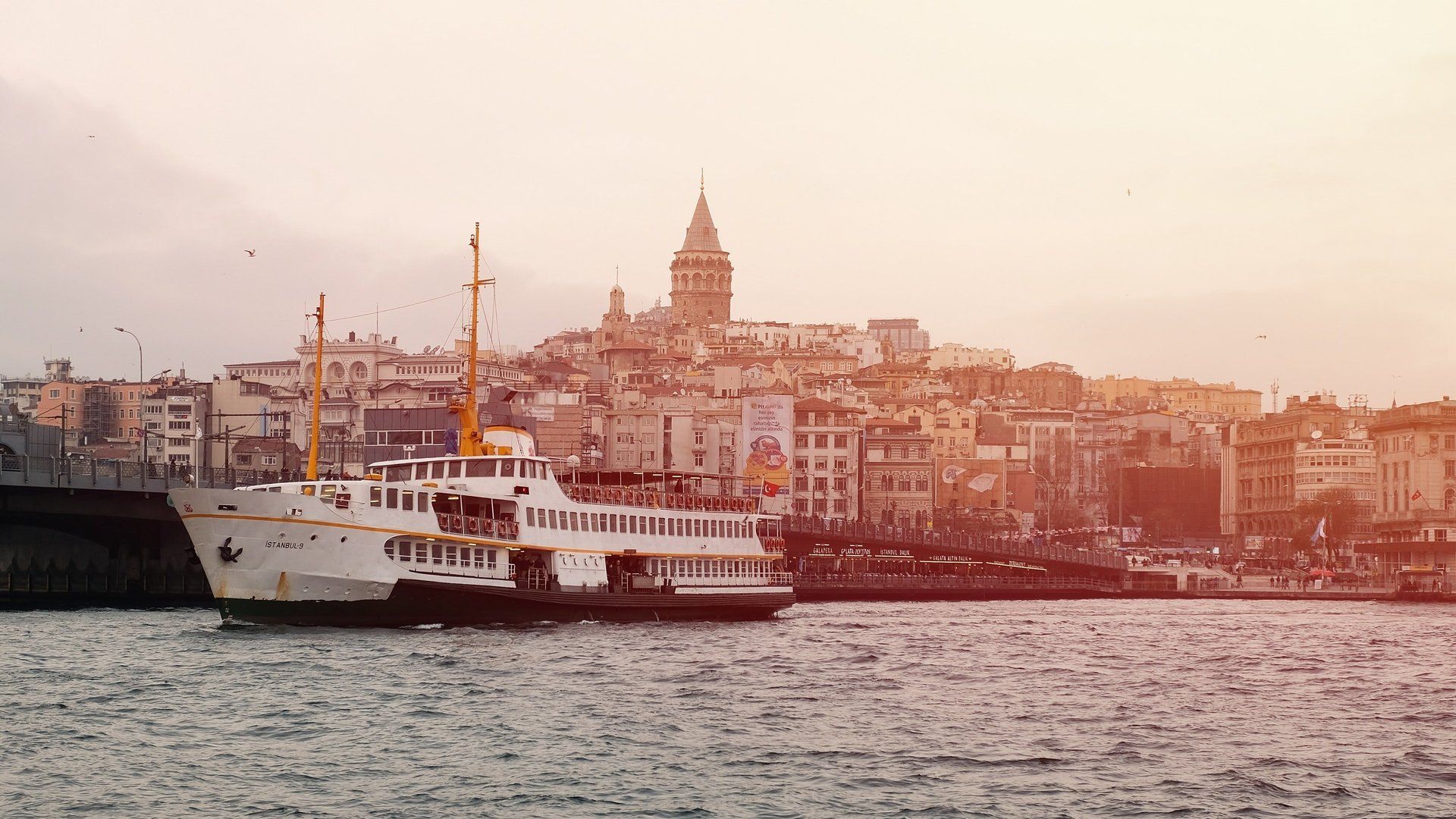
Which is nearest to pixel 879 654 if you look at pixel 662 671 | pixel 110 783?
pixel 662 671

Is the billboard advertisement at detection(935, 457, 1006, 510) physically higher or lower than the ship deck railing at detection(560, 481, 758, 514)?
higher

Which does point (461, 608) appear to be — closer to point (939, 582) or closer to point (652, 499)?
point (652, 499)

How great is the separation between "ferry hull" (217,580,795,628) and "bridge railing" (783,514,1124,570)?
49.3m

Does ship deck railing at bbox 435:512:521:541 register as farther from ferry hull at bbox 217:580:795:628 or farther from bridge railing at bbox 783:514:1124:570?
bridge railing at bbox 783:514:1124:570

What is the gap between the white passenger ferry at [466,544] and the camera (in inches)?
2117

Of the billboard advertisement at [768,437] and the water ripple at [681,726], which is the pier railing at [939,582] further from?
the water ripple at [681,726]

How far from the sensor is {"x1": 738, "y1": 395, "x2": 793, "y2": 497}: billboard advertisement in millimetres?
143375

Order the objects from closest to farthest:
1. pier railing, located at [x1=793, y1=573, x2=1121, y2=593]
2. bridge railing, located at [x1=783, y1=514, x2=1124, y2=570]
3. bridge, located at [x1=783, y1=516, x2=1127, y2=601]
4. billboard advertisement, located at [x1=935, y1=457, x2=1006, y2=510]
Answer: pier railing, located at [x1=793, y1=573, x2=1121, y2=593], bridge, located at [x1=783, y1=516, x2=1127, y2=601], bridge railing, located at [x1=783, y1=514, x2=1124, y2=570], billboard advertisement, located at [x1=935, y1=457, x2=1006, y2=510]

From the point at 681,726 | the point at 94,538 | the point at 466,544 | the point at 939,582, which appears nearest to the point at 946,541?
the point at 939,582

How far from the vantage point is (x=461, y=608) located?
5688cm

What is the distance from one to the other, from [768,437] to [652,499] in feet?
257

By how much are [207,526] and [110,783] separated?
81.4ft

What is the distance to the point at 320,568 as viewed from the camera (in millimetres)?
53688

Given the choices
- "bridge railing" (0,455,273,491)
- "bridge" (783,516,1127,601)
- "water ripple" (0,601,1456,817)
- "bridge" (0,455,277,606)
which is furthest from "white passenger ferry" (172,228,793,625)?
"bridge" (783,516,1127,601)
